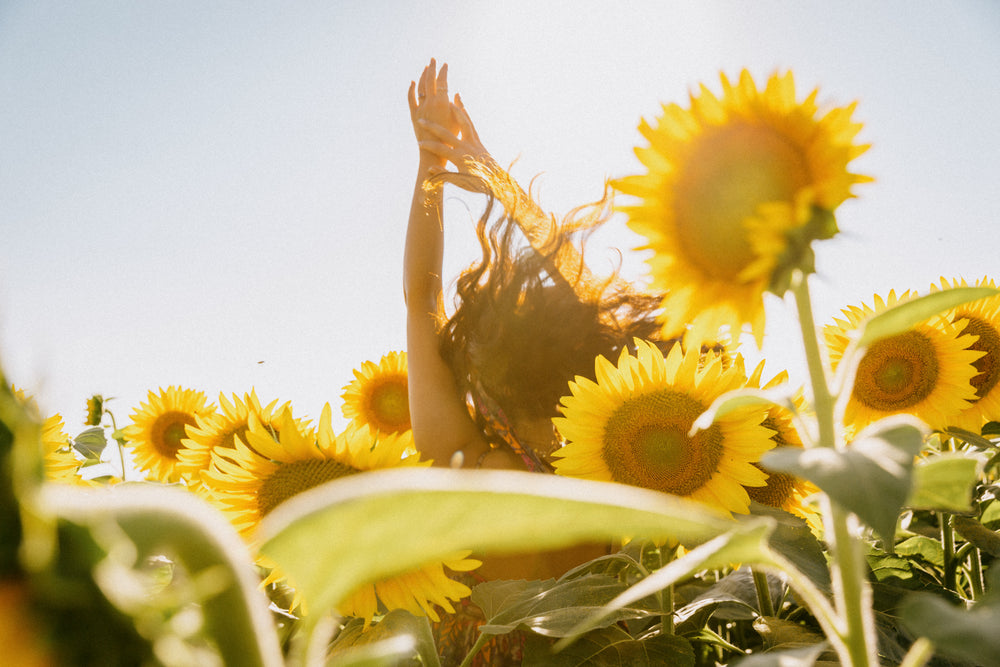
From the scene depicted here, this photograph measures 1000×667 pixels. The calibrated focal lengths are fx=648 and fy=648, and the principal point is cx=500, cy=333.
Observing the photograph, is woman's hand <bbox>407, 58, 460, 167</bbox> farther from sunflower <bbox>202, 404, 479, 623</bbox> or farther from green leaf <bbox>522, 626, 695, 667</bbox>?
green leaf <bbox>522, 626, 695, 667</bbox>

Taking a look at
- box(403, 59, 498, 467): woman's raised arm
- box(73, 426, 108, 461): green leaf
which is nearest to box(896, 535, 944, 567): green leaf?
box(403, 59, 498, 467): woman's raised arm

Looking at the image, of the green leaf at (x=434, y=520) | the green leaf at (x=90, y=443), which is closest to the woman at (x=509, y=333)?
the green leaf at (x=90, y=443)

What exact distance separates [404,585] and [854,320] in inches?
35.7

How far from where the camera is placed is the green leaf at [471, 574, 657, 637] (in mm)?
561

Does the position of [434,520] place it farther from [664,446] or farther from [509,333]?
[509,333]

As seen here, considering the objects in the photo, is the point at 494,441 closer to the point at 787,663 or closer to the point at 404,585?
the point at 404,585

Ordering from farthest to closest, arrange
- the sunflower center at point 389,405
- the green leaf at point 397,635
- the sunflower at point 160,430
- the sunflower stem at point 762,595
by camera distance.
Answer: the sunflower at point 160,430 → the sunflower center at point 389,405 → the sunflower stem at point 762,595 → the green leaf at point 397,635

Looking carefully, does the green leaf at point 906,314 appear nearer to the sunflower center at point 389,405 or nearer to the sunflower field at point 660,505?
the sunflower field at point 660,505

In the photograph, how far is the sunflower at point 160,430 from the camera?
7.29 ft

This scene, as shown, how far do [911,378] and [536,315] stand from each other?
27.8 inches

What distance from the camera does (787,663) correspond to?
0.25m

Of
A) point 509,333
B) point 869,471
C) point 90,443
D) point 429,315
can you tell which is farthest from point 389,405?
point 869,471

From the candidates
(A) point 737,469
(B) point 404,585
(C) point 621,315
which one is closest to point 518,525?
(B) point 404,585

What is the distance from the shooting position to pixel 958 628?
0.23 m
